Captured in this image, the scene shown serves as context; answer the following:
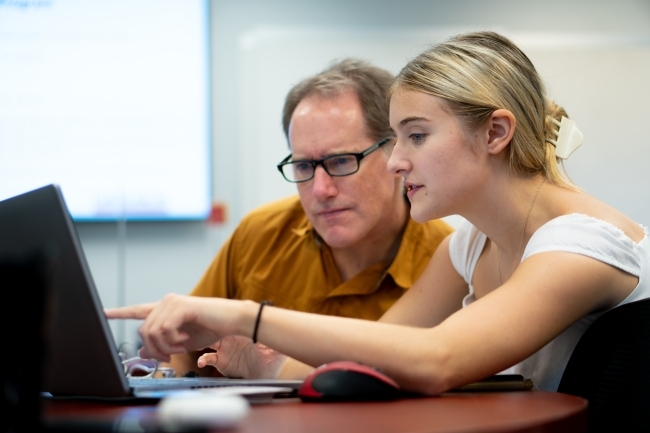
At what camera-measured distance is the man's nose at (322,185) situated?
67.4 inches

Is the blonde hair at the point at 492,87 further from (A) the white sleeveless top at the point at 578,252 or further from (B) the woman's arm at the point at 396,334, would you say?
(B) the woman's arm at the point at 396,334

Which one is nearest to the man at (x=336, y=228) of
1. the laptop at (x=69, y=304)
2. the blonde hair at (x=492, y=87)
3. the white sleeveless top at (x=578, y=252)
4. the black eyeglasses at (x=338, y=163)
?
the black eyeglasses at (x=338, y=163)

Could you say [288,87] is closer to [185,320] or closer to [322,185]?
[322,185]

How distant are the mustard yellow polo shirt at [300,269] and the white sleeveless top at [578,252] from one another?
0.50 meters

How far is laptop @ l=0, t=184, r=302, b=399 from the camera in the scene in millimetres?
775

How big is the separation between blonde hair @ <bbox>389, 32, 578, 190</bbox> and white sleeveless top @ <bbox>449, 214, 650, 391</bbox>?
0.59 feet

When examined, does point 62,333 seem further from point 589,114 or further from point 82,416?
point 589,114

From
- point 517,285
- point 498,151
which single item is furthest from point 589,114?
point 517,285

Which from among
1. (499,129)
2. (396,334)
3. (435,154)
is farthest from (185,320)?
(499,129)

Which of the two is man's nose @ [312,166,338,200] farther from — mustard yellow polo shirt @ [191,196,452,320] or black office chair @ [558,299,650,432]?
black office chair @ [558,299,650,432]

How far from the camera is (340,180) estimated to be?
174 cm

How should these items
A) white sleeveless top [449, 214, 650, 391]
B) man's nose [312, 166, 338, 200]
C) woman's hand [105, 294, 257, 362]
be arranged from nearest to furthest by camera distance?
woman's hand [105, 294, 257, 362] < white sleeveless top [449, 214, 650, 391] < man's nose [312, 166, 338, 200]

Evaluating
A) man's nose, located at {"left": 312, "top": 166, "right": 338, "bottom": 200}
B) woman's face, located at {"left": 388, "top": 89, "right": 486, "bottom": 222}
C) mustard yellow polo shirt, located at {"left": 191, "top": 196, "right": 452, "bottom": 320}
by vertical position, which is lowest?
mustard yellow polo shirt, located at {"left": 191, "top": 196, "right": 452, "bottom": 320}

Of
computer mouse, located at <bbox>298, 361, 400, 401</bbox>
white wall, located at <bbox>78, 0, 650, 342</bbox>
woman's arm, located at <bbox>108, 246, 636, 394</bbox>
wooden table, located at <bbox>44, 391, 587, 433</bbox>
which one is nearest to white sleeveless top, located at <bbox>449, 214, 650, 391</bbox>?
woman's arm, located at <bbox>108, 246, 636, 394</bbox>
